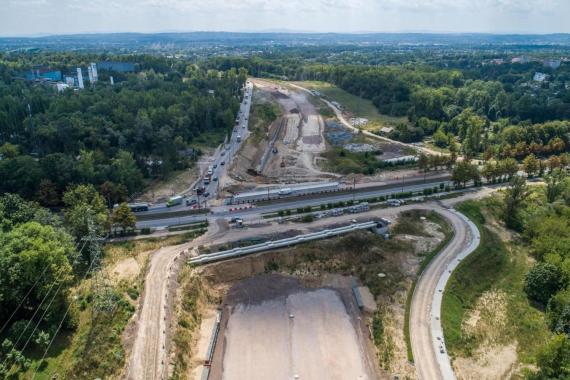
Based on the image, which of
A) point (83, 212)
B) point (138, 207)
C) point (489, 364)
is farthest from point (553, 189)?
point (83, 212)

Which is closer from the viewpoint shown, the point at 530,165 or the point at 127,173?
the point at 127,173

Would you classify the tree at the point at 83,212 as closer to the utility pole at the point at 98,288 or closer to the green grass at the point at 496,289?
the utility pole at the point at 98,288

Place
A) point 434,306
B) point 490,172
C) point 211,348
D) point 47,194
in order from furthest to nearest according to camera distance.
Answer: point 490,172 → point 47,194 → point 434,306 → point 211,348

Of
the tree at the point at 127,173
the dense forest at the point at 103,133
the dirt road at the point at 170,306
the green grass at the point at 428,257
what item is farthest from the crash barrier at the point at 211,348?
the tree at the point at 127,173

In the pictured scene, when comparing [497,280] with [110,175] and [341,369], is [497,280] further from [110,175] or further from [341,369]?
[110,175]

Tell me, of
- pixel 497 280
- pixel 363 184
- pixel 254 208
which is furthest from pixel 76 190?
pixel 497 280

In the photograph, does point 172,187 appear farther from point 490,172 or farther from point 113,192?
point 490,172
